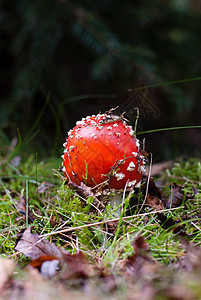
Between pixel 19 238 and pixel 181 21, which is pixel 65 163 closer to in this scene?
pixel 19 238

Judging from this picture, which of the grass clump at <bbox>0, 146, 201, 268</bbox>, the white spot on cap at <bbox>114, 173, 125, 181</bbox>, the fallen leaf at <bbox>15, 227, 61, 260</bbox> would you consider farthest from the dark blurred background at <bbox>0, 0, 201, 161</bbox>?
the fallen leaf at <bbox>15, 227, 61, 260</bbox>

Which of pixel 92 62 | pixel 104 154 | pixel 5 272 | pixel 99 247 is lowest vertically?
pixel 99 247

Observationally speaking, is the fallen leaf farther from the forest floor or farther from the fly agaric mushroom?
the fly agaric mushroom

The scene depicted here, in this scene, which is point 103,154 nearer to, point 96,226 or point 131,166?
point 131,166

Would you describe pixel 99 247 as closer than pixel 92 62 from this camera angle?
Yes

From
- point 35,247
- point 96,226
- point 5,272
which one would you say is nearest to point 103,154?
point 96,226

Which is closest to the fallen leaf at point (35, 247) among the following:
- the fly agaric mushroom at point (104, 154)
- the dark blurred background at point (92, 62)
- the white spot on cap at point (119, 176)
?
the fly agaric mushroom at point (104, 154)

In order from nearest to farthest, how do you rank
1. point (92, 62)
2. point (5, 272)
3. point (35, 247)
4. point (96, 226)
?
point (5, 272) → point (35, 247) → point (96, 226) → point (92, 62)

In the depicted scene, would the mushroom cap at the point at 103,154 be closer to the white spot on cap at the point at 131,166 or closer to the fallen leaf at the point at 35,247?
the white spot on cap at the point at 131,166
